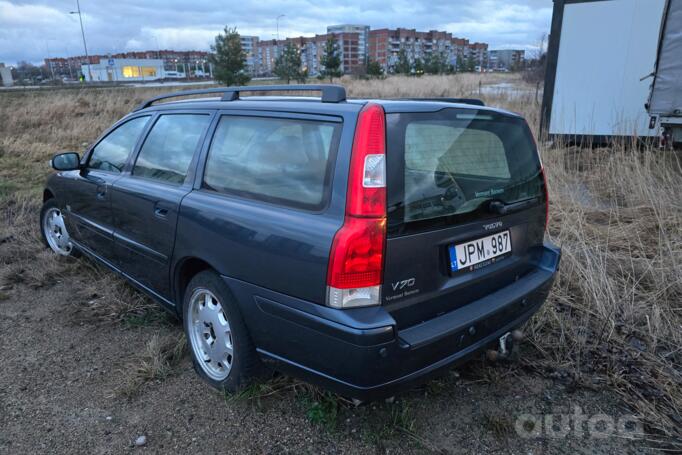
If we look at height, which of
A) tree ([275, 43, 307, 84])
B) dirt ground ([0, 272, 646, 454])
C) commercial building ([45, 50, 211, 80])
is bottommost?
dirt ground ([0, 272, 646, 454])

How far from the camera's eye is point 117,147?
144 inches

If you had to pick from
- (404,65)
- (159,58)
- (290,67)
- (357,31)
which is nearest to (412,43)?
(357,31)

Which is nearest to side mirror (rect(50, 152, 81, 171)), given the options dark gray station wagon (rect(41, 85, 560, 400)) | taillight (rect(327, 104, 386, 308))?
dark gray station wagon (rect(41, 85, 560, 400))

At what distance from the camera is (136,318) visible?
136 inches

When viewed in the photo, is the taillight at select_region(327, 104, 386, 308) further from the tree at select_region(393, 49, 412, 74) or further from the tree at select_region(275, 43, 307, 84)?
the tree at select_region(393, 49, 412, 74)

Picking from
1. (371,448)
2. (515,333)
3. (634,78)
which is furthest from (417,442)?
(634,78)

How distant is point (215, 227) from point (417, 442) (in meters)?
1.48

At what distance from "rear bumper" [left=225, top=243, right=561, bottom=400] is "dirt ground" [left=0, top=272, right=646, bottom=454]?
440mm

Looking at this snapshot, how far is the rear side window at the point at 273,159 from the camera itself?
2059mm

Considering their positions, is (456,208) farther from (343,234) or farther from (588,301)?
(588,301)

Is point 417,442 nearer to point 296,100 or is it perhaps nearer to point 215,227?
point 215,227

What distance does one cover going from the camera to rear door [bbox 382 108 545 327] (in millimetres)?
1979

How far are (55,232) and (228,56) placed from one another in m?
26.8

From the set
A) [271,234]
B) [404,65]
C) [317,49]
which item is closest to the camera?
[271,234]
